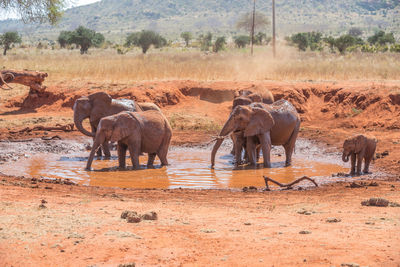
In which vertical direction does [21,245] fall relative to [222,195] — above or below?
above

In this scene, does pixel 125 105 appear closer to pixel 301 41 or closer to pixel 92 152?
pixel 92 152

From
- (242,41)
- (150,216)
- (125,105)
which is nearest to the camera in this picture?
(150,216)

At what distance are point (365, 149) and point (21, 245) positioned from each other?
26.6 ft

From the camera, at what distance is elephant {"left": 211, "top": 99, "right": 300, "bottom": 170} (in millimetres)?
13867

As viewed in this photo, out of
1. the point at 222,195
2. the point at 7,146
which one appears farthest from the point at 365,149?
the point at 7,146

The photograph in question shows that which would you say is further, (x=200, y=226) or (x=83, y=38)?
(x=83, y=38)

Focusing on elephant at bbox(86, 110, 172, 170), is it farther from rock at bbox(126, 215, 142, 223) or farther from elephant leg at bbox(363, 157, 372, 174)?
rock at bbox(126, 215, 142, 223)

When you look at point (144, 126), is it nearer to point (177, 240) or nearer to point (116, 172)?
point (116, 172)

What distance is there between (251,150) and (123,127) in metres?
3.11

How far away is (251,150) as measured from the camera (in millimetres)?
14211

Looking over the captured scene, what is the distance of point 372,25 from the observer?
11481 centimetres

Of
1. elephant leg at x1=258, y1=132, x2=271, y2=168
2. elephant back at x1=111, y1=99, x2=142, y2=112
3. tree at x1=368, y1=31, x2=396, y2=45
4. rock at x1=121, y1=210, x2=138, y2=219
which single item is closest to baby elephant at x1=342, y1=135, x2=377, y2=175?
elephant leg at x1=258, y1=132, x2=271, y2=168

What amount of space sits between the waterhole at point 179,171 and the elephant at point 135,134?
38 centimetres

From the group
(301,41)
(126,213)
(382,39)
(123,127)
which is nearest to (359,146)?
(123,127)
